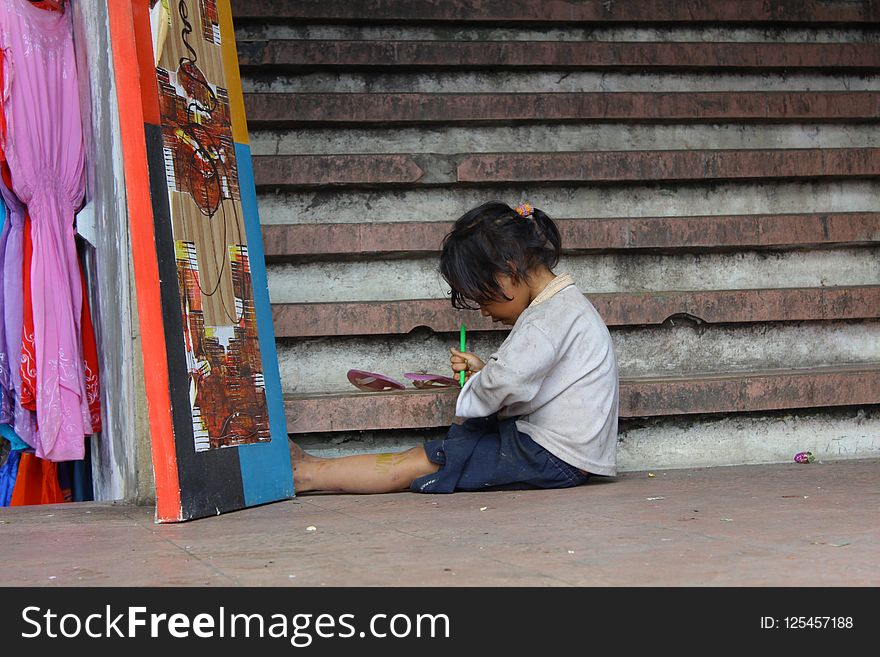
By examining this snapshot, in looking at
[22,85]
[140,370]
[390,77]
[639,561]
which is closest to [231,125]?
[140,370]

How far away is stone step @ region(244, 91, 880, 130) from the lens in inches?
161

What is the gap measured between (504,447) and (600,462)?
293 millimetres

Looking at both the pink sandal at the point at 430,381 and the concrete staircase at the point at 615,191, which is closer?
the pink sandal at the point at 430,381

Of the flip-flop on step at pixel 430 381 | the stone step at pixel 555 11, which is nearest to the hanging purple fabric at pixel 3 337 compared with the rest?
the stone step at pixel 555 11

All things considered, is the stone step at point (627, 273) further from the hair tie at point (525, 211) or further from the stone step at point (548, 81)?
the stone step at point (548, 81)

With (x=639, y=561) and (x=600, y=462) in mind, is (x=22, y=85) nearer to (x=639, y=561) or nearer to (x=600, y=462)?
(x=600, y=462)

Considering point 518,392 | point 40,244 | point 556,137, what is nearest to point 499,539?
point 518,392

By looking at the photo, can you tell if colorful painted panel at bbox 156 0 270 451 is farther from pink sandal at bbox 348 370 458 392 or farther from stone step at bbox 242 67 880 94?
stone step at bbox 242 67 880 94

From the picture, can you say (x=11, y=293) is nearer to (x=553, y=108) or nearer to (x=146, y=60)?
(x=146, y=60)

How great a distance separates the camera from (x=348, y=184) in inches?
152

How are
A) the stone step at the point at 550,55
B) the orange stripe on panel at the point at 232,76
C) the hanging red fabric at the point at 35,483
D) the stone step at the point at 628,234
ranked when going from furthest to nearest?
the stone step at the point at 550,55, the hanging red fabric at the point at 35,483, the stone step at the point at 628,234, the orange stripe on panel at the point at 232,76

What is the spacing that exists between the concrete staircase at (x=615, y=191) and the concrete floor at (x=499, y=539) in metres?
0.44

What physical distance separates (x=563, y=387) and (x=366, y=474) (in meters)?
0.64

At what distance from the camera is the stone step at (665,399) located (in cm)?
321
